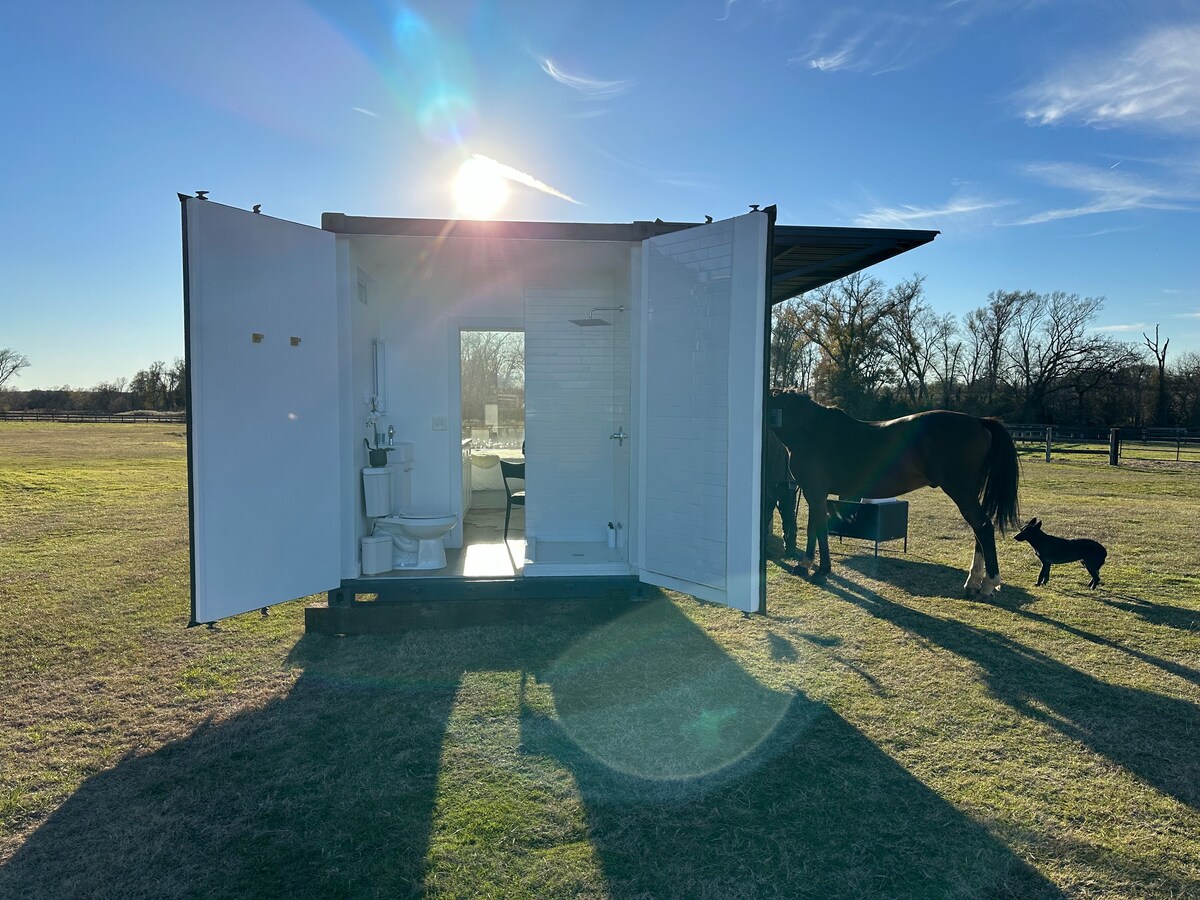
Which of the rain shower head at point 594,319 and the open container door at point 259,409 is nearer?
the open container door at point 259,409

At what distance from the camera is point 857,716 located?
134 inches

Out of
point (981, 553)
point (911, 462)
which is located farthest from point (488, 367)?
point (981, 553)

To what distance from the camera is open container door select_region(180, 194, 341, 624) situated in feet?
11.6

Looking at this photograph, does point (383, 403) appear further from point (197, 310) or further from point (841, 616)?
point (841, 616)

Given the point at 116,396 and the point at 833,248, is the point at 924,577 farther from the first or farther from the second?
the point at 116,396

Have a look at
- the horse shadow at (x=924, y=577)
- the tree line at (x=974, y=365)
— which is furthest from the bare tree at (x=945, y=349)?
the horse shadow at (x=924, y=577)

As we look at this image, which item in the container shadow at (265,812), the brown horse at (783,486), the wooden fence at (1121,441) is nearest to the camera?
the container shadow at (265,812)

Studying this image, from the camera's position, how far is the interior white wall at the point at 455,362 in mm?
5688

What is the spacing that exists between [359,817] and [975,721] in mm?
2915

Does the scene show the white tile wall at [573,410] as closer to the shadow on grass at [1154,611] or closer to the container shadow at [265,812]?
the container shadow at [265,812]

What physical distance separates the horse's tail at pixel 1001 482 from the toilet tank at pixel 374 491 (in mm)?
4707

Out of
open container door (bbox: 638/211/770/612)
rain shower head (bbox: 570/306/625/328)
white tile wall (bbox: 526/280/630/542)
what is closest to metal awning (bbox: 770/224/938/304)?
open container door (bbox: 638/211/770/612)

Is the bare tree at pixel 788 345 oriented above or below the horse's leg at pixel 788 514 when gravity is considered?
above

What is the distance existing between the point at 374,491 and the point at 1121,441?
27363mm
